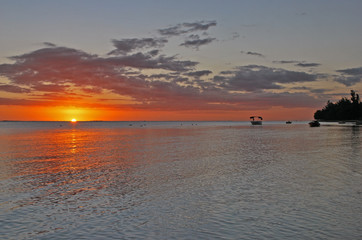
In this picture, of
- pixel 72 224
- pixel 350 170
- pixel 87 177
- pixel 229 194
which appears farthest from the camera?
pixel 350 170

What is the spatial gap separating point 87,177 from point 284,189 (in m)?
13.7

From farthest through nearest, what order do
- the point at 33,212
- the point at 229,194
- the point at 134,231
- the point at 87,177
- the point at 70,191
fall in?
the point at 87,177, the point at 70,191, the point at 229,194, the point at 33,212, the point at 134,231

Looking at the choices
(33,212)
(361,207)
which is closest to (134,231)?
(33,212)

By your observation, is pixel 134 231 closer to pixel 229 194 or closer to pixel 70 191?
pixel 229 194

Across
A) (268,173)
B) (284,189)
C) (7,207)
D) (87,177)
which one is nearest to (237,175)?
(268,173)

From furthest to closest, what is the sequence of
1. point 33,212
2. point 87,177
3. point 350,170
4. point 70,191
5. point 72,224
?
point 350,170 < point 87,177 < point 70,191 < point 33,212 < point 72,224

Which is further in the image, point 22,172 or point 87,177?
point 22,172

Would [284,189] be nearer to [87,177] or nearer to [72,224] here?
[72,224]

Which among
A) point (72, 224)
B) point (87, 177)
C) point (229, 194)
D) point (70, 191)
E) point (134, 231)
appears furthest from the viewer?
point (87, 177)

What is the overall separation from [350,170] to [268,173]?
691 centimetres

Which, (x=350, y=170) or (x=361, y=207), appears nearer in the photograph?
(x=361, y=207)

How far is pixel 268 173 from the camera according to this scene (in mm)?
23234

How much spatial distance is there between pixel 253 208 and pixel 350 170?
1445cm

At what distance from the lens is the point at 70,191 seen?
58.3 ft
